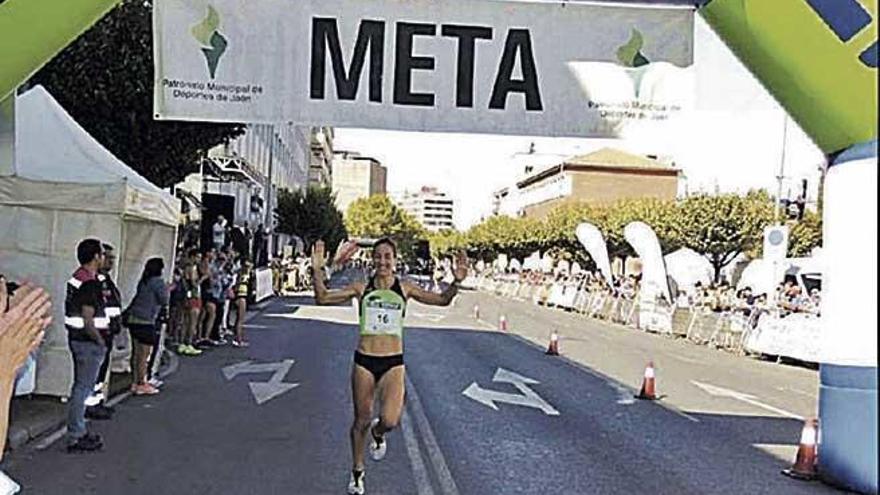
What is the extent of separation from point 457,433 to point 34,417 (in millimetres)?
4176

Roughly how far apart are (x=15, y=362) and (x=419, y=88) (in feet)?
15.6

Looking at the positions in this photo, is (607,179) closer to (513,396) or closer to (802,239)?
(802,239)

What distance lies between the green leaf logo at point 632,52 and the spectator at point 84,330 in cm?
477

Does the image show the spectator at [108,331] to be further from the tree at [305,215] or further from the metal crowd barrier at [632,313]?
the tree at [305,215]

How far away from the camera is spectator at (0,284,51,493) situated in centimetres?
409

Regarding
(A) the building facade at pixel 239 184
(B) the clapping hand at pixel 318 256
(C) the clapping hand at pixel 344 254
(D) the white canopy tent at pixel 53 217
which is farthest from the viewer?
(A) the building facade at pixel 239 184

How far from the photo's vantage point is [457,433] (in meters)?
12.6

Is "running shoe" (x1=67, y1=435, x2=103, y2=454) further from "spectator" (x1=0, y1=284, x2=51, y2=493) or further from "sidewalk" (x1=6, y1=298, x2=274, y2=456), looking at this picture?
"spectator" (x1=0, y1=284, x2=51, y2=493)

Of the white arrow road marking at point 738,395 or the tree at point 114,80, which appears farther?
the tree at point 114,80

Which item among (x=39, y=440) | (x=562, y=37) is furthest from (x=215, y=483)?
(x=562, y=37)

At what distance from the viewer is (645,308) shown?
3844cm

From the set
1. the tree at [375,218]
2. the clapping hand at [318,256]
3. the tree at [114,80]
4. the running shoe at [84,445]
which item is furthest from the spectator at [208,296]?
the tree at [375,218]

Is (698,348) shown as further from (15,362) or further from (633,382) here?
(15,362)

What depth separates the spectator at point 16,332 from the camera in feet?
13.4
